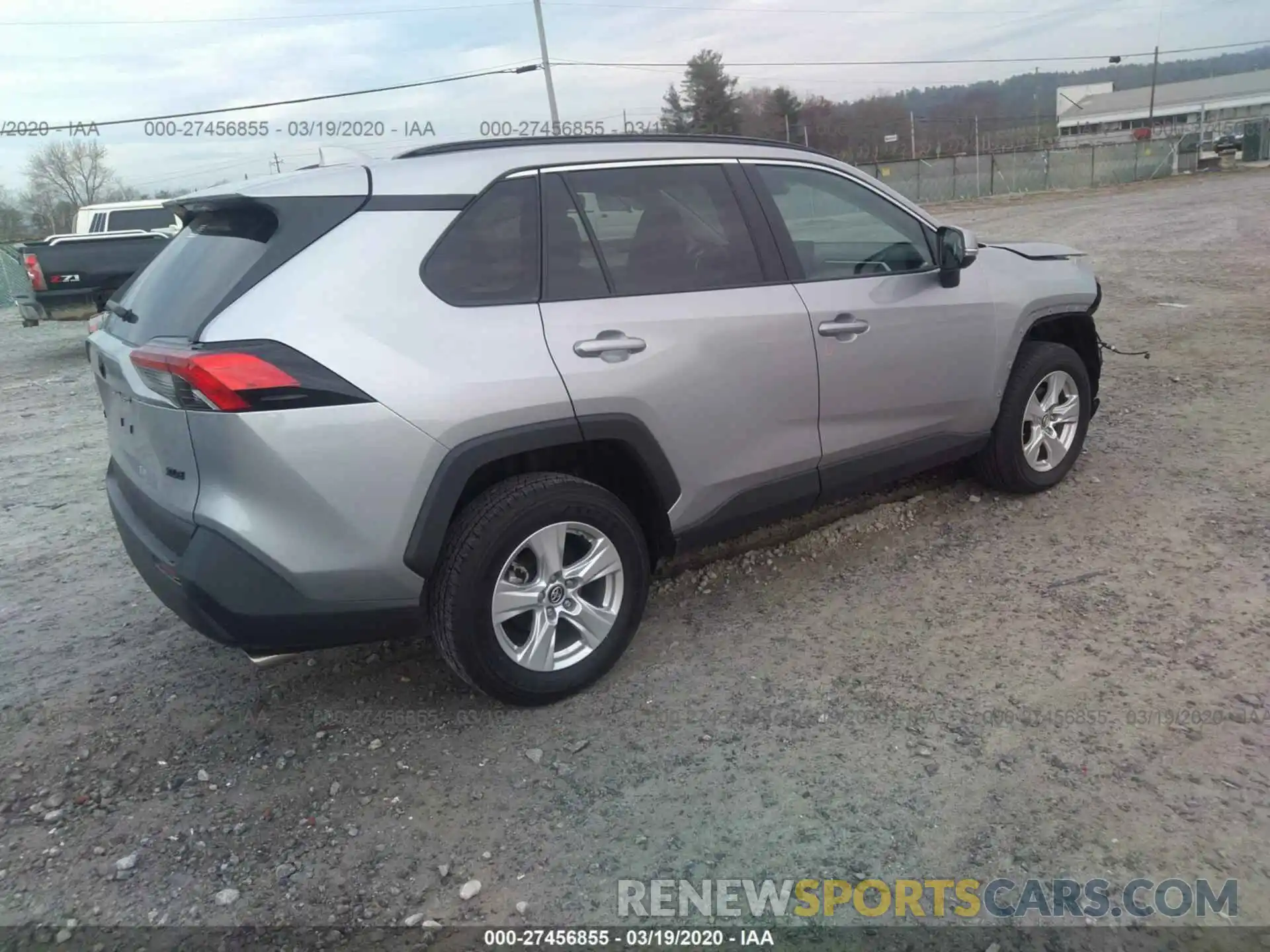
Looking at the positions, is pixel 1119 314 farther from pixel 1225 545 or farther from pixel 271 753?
pixel 271 753

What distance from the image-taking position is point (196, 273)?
3080 mm

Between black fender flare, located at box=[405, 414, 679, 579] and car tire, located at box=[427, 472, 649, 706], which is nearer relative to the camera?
black fender flare, located at box=[405, 414, 679, 579]

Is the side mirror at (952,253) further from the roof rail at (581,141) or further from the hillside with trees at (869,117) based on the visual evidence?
the hillside with trees at (869,117)

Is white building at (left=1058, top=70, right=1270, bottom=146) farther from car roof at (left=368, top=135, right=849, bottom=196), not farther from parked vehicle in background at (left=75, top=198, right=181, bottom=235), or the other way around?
car roof at (left=368, top=135, right=849, bottom=196)

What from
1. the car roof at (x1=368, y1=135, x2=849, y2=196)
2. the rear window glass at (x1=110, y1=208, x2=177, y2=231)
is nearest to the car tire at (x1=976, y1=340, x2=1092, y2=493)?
the car roof at (x1=368, y1=135, x2=849, y2=196)

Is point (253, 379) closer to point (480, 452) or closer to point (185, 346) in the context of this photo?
point (185, 346)

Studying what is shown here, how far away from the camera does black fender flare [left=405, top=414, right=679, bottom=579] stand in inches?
115

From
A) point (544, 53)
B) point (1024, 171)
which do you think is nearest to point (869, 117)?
point (1024, 171)

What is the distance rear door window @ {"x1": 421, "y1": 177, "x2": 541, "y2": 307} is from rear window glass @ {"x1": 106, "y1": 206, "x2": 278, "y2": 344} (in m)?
0.53

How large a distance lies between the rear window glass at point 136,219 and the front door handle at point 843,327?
16.5m

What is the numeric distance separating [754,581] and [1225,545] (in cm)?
207

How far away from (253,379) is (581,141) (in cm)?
159

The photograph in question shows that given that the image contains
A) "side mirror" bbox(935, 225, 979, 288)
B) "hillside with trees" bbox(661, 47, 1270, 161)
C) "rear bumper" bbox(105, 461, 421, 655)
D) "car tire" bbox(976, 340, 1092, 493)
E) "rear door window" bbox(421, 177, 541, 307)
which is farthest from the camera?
"hillside with trees" bbox(661, 47, 1270, 161)

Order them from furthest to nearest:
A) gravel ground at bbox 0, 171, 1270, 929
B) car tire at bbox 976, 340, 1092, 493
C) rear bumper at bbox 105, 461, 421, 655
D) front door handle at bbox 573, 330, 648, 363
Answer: car tire at bbox 976, 340, 1092, 493 < front door handle at bbox 573, 330, 648, 363 < rear bumper at bbox 105, 461, 421, 655 < gravel ground at bbox 0, 171, 1270, 929
